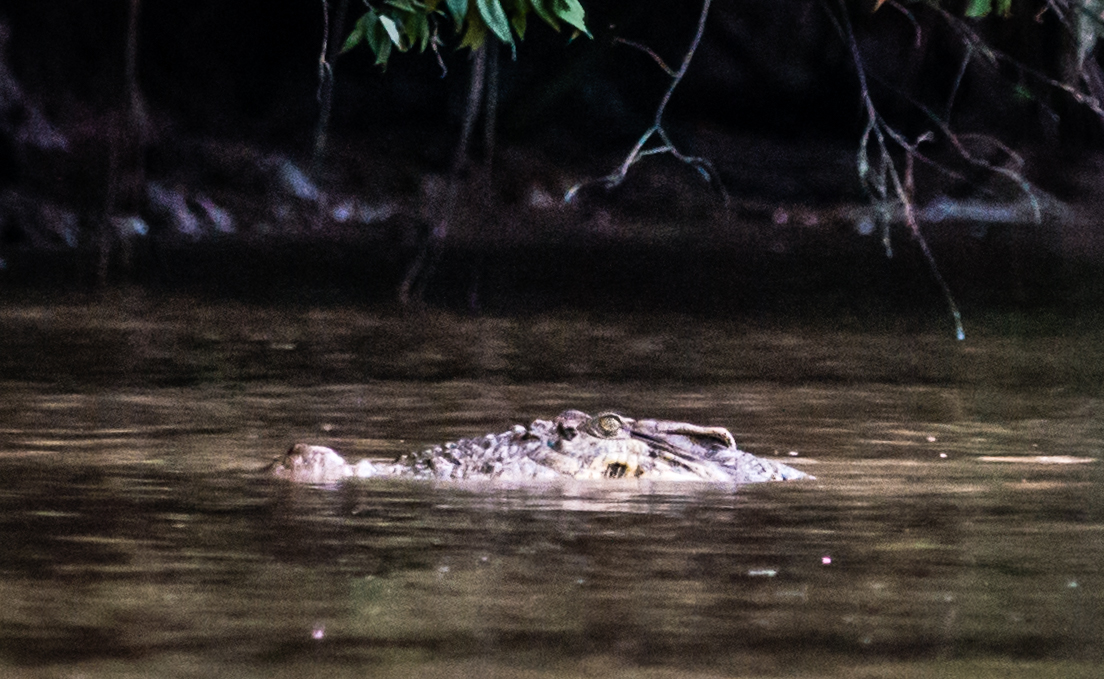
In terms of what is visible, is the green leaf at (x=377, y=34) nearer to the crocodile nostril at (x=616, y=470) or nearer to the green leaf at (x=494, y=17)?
the green leaf at (x=494, y=17)

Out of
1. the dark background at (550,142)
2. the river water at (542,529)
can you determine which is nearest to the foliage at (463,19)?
the river water at (542,529)

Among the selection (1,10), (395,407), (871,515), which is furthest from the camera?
(1,10)

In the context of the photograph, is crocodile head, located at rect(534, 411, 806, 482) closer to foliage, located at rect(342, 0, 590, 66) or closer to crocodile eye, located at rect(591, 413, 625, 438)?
crocodile eye, located at rect(591, 413, 625, 438)

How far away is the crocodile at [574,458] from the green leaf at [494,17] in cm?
239

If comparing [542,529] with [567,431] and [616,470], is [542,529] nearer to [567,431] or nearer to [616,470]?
[616,470]

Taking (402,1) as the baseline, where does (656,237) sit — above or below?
below

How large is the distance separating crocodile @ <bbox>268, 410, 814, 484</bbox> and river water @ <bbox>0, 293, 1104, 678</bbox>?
22 cm

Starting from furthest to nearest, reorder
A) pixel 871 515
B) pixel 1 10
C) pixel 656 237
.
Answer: pixel 656 237 < pixel 1 10 < pixel 871 515

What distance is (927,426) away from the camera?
1127 cm

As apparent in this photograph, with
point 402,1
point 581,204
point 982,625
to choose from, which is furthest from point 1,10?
point 982,625

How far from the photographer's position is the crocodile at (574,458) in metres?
9.23

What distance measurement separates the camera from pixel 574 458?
9328 millimetres

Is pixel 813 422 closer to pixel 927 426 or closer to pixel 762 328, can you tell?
pixel 927 426

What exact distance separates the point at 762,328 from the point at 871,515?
992 centimetres
